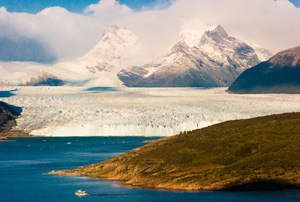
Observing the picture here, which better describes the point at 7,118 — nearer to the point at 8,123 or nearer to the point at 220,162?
the point at 8,123

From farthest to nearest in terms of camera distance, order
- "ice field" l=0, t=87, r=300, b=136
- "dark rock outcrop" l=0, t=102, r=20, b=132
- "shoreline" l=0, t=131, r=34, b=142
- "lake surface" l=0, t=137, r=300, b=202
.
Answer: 1. "dark rock outcrop" l=0, t=102, r=20, b=132
2. "shoreline" l=0, t=131, r=34, b=142
3. "ice field" l=0, t=87, r=300, b=136
4. "lake surface" l=0, t=137, r=300, b=202

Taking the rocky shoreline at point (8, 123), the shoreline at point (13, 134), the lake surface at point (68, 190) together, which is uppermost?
the rocky shoreline at point (8, 123)

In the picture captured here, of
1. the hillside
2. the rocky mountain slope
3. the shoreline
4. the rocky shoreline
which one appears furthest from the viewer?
the rocky mountain slope

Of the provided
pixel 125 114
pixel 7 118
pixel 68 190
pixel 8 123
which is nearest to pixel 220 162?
pixel 68 190

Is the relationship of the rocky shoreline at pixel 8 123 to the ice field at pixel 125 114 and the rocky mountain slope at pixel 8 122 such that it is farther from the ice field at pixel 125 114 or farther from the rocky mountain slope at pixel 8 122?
the ice field at pixel 125 114

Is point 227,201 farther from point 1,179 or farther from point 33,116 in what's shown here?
point 33,116

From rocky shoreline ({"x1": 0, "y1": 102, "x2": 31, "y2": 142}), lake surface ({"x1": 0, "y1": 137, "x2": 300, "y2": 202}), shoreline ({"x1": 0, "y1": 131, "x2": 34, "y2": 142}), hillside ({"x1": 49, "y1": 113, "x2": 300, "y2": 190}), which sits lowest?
lake surface ({"x1": 0, "y1": 137, "x2": 300, "y2": 202})

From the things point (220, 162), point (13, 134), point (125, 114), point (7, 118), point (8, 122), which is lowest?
point (220, 162)

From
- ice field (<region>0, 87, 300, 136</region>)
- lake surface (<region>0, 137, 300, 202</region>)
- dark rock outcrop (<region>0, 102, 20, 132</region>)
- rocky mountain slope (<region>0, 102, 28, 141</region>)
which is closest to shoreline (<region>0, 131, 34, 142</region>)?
rocky mountain slope (<region>0, 102, 28, 141</region>)

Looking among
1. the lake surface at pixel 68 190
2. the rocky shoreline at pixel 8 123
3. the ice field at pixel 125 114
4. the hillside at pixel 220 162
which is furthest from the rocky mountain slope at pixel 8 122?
the hillside at pixel 220 162

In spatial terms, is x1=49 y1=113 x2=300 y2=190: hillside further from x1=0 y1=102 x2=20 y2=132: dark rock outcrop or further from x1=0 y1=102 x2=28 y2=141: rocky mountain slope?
x1=0 y1=102 x2=20 y2=132: dark rock outcrop
